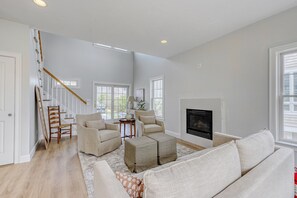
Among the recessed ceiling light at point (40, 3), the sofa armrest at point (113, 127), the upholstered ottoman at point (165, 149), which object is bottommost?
the upholstered ottoman at point (165, 149)

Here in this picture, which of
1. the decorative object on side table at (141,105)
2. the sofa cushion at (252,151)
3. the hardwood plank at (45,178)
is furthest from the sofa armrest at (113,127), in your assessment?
the sofa cushion at (252,151)

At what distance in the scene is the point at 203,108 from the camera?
345 cm

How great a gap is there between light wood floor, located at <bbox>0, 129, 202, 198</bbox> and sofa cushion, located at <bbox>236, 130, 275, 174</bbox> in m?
1.82

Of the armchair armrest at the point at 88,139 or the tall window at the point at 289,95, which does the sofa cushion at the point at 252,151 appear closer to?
A: the tall window at the point at 289,95

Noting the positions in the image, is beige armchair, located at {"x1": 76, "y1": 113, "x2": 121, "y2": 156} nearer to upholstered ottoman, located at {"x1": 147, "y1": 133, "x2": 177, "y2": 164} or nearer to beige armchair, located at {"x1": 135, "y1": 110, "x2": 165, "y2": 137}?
beige armchair, located at {"x1": 135, "y1": 110, "x2": 165, "y2": 137}

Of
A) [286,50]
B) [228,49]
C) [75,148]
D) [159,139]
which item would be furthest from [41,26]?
[286,50]

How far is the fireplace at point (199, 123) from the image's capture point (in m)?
3.36

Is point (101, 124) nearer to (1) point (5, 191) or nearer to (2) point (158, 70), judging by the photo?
(1) point (5, 191)

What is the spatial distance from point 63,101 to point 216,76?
4894 mm

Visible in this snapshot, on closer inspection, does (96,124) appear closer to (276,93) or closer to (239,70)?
(239,70)

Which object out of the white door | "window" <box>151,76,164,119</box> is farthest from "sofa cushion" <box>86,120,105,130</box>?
"window" <box>151,76,164,119</box>

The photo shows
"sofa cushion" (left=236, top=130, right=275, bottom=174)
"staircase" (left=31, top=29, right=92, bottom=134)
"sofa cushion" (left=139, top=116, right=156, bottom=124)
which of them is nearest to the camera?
"sofa cushion" (left=236, top=130, right=275, bottom=174)

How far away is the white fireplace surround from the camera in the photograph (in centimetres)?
308

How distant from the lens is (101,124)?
338cm
